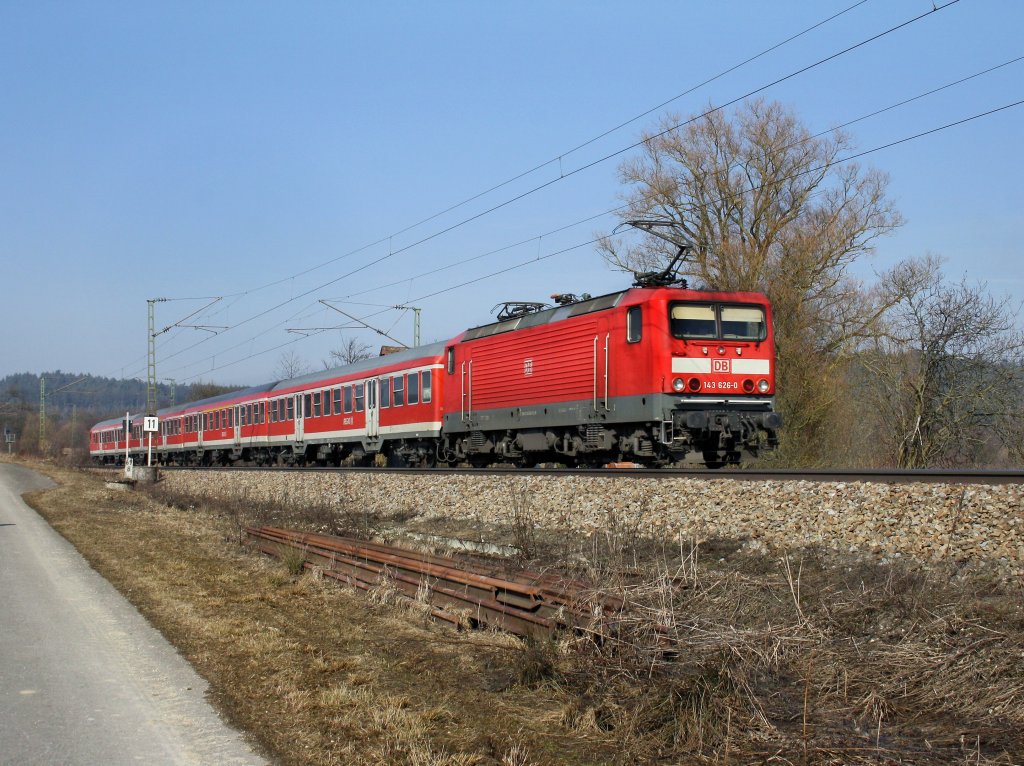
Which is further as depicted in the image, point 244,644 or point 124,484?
point 124,484

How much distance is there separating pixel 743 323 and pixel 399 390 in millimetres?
12816

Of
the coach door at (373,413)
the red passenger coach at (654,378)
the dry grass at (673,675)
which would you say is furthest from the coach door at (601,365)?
the coach door at (373,413)

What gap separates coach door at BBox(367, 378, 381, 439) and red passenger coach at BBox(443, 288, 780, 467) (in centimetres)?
977

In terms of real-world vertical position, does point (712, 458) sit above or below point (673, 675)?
above

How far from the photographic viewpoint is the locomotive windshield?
1694 centimetres

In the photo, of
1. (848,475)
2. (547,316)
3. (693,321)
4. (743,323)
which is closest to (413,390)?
(547,316)

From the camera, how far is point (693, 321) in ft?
56.0

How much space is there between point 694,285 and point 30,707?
25.0 meters

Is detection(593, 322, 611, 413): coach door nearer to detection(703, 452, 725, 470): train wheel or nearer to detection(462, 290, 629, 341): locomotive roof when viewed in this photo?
detection(462, 290, 629, 341): locomotive roof

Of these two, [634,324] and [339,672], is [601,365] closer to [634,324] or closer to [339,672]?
[634,324]

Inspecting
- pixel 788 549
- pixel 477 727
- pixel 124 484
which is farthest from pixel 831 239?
pixel 124 484

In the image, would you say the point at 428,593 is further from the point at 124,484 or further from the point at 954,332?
the point at 124,484

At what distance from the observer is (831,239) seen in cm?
2811

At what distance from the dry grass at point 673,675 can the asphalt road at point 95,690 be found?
307 mm
